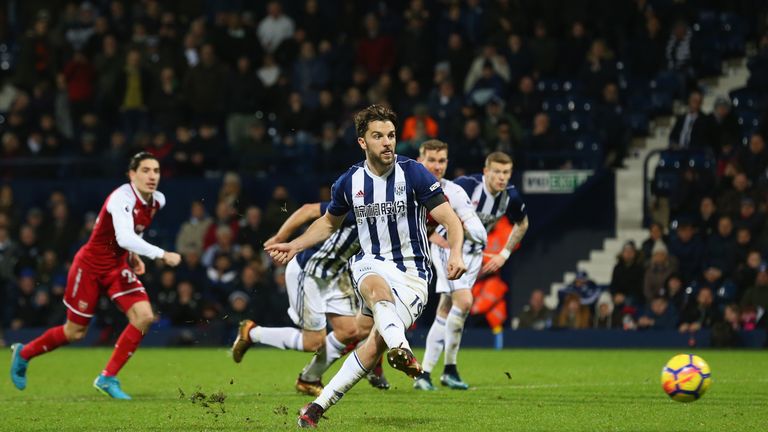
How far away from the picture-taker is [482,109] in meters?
20.5

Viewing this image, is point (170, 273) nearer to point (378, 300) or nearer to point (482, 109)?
point (482, 109)

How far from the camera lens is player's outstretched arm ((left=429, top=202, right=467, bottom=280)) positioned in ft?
27.7

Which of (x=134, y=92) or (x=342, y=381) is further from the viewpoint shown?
(x=134, y=92)

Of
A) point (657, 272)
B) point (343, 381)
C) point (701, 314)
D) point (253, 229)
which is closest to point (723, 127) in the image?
point (657, 272)

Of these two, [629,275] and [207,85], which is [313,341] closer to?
[629,275]

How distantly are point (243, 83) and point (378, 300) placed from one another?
13.5 m

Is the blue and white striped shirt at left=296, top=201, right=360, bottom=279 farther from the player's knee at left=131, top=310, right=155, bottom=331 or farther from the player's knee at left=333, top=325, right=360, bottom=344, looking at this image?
the player's knee at left=131, top=310, right=155, bottom=331

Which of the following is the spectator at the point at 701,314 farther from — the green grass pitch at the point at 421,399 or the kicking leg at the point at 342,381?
the kicking leg at the point at 342,381

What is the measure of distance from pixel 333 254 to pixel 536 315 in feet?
26.1

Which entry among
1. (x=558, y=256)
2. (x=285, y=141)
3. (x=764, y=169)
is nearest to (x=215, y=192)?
(x=285, y=141)

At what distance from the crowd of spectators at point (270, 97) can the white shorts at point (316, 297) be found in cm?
744

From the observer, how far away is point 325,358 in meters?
11.3

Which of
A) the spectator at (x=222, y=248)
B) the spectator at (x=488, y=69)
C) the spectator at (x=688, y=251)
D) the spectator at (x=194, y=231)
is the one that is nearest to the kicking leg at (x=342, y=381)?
the spectator at (x=688, y=251)

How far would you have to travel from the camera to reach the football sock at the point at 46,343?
12008 mm
